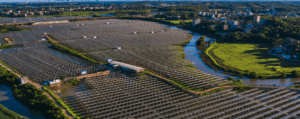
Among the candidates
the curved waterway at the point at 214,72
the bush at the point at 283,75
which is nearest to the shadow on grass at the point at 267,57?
the bush at the point at 283,75

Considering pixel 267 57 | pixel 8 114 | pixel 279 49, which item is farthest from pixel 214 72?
pixel 8 114

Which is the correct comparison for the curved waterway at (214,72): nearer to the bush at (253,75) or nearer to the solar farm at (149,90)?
the bush at (253,75)

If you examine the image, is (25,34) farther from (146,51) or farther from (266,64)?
(266,64)

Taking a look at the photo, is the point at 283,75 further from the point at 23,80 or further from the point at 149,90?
the point at 23,80

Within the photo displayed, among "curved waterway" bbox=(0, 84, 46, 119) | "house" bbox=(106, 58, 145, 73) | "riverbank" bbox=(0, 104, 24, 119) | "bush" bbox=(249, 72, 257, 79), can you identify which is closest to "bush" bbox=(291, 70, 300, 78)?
"bush" bbox=(249, 72, 257, 79)

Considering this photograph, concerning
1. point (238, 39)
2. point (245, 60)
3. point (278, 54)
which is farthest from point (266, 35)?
point (245, 60)

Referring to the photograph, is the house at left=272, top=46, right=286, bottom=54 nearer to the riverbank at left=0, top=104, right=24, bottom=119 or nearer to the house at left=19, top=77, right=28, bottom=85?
the house at left=19, top=77, right=28, bottom=85

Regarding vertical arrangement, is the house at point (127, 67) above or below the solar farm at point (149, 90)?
above

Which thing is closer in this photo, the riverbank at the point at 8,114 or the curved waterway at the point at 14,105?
the riverbank at the point at 8,114
